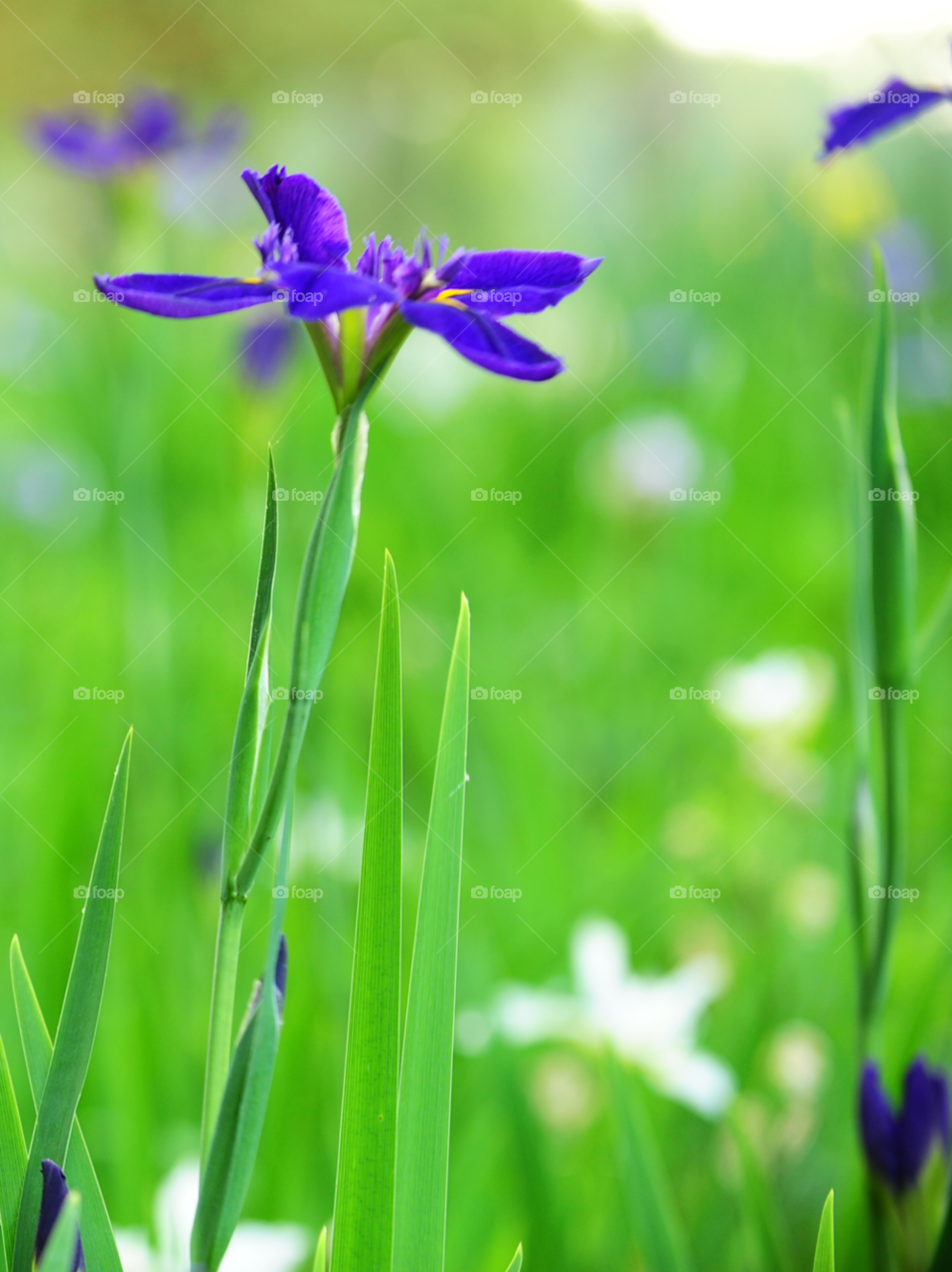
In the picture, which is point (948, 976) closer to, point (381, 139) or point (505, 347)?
point (505, 347)

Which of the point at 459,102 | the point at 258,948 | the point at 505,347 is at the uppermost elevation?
the point at 459,102

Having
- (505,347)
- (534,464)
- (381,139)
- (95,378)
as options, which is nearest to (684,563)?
(534,464)

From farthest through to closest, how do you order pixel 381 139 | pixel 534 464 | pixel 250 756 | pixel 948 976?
pixel 381 139 < pixel 534 464 < pixel 948 976 < pixel 250 756

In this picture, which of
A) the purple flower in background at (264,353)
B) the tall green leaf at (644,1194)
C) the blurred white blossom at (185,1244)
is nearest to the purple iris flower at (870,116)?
the tall green leaf at (644,1194)

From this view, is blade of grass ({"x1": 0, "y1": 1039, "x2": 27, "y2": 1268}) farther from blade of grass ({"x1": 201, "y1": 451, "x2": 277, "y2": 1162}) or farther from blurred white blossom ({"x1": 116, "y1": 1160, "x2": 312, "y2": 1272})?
blurred white blossom ({"x1": 116, "y1": 1160, "x2": 312, "y2": 1272})

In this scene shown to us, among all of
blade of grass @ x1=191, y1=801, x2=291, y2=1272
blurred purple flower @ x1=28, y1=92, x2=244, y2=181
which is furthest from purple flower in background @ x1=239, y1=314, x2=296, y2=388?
blade of grass @ x1=191, y1=801, x2=291, y2=1272

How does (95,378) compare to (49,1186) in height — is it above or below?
above

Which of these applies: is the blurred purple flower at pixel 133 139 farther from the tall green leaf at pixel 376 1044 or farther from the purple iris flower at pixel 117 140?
the tall green leaf at pixel 376 1044

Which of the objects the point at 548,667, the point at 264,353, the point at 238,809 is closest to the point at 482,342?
the point at 238,809
